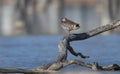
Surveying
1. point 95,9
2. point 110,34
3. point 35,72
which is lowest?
point 35,72

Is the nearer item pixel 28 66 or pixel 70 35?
pixel 70 35

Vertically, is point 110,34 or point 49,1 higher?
point 49,1

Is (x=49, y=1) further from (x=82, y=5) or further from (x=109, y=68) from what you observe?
(x=109, y=68)

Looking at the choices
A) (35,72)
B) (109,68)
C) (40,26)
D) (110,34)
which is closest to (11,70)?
(35,72)

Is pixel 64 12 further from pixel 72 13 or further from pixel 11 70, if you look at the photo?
pixel 11 70

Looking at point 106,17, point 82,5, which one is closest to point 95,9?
point 82,5

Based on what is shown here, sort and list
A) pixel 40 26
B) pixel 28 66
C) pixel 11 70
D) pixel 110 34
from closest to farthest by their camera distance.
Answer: pixel 11 70, pixel 28 66, pixel 110 34, pixel 40 26

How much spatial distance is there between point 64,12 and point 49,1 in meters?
2.08

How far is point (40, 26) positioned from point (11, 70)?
3947cm

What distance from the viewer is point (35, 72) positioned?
781 inches

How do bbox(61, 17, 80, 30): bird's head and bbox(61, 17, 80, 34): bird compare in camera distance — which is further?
bbox(61, 17, 80, 34): bird

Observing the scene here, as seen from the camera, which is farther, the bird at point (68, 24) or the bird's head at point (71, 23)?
the bird at point (68, 24)

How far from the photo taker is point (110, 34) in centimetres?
5347

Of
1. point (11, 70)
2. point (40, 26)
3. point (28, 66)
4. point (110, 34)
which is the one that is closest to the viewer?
point (11, 70)
